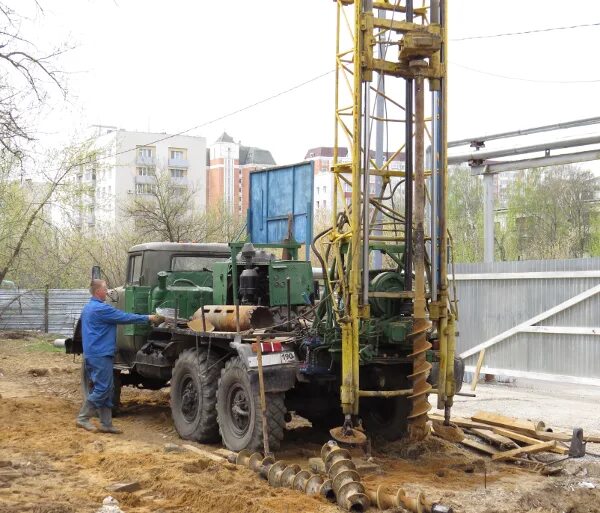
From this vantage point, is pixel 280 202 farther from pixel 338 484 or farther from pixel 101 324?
pixel 338 484

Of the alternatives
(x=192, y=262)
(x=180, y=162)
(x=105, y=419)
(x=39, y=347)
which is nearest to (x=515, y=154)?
(x=192, y=262)

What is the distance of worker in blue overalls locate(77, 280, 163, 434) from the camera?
34.4 ft

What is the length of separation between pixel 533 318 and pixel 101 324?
7.73 m

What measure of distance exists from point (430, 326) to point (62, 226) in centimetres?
1980

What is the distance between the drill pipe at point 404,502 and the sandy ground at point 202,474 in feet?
1.16

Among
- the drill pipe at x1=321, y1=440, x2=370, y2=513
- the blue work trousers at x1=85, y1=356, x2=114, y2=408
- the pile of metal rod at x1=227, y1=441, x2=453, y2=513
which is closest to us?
the pile of metal rod at x1=227, y1=441, x2=453, y2=513

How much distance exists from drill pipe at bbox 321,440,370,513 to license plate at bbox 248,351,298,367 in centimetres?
121

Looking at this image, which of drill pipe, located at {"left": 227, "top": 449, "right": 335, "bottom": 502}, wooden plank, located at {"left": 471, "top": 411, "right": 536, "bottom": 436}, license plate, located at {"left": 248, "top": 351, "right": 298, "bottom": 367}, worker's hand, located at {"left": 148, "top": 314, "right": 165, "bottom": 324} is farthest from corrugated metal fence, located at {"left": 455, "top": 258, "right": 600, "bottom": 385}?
drill pipe, located at {"left": 227, "top": 449, "right": 335, "bottom": 502}

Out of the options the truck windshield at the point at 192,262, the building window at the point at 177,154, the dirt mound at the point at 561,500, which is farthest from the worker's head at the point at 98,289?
the building window at the point at 177,154

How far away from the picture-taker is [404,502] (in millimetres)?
6535

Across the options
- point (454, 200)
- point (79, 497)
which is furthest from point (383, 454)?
point (454, 200)

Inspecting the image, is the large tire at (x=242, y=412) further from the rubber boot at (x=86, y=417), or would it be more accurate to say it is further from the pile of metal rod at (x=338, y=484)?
the rubber boot at (x=86, y=417)

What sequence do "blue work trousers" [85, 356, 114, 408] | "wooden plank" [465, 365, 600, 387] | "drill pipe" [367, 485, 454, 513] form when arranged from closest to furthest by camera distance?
1. "drill pipe" [367, 485, 454, 513]
2. "blue work trousers" [85, 356, 114, 408]
3. "wooden plank" [465, 365, 600, 387]

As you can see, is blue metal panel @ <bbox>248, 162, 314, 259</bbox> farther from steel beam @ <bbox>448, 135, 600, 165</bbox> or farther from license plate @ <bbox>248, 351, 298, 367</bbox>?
steel beam @ <bbox>448, 135, 600, 165</bbox>
